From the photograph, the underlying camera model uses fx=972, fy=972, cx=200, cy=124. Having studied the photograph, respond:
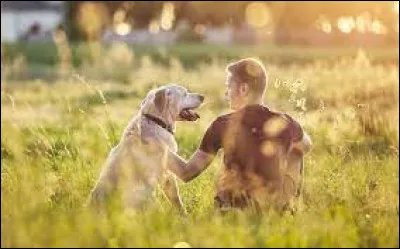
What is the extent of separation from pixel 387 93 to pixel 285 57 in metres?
20.6

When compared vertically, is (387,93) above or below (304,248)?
above

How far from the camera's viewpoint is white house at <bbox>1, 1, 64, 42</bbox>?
73.5 m

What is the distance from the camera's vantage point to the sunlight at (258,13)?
5472 centimetres

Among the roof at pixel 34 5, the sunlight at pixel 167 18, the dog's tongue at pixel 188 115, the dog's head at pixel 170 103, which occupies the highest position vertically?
the roof at pixel 34 5

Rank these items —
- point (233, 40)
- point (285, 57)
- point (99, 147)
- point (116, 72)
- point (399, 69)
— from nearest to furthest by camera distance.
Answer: point (99, 147)
point (399, 69)
point (116, 72)
point (285, 57)
point (233, 40)

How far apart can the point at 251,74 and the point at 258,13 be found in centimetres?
5129

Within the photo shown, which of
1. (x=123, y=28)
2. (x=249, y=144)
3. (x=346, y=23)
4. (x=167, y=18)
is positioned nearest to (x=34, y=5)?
(x=123, y=28)

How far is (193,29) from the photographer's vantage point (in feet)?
213

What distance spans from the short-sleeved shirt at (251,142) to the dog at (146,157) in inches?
14.7

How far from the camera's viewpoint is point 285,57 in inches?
1380


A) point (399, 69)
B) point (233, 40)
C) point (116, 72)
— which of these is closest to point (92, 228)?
point (399, 69)

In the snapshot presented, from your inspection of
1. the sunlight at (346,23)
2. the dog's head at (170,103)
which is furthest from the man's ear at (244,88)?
the sunlight at (346,23)

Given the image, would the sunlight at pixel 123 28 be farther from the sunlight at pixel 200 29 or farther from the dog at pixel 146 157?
the dog at pixel 146 157

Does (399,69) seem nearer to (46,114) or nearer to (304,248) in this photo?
(46,114)
